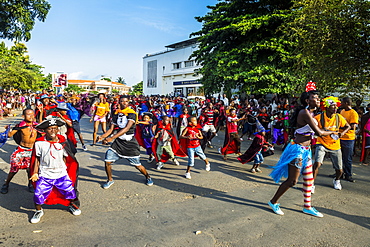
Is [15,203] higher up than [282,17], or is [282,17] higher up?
[282,17]

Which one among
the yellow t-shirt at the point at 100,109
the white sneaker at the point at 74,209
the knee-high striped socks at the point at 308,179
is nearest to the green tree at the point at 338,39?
the knee-high striped socks at the point at 308,179

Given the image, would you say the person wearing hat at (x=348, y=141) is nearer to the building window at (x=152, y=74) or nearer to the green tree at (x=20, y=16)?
the green tree at (x=20, y=16)

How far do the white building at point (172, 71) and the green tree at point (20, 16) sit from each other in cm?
2220

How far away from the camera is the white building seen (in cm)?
4619

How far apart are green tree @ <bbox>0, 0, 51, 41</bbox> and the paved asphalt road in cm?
2218

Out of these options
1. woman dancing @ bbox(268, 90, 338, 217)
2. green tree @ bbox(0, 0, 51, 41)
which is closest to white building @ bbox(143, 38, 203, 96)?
Answer: green tree @ bbox(0, 0, 51, 41)

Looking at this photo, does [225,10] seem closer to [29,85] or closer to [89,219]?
[89,219]

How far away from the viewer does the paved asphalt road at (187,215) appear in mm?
3578

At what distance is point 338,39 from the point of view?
10312 mm

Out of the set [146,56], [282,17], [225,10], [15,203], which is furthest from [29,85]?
[146,56]

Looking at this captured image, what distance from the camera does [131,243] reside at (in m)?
3.43

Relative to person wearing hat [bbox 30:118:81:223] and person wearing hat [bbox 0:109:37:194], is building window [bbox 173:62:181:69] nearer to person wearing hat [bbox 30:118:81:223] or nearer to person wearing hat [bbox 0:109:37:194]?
person wearing hat [bbox 0:109:37:194]

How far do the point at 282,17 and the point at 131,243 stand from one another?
15267mm

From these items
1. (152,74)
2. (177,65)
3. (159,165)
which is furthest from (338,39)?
(152,74)
